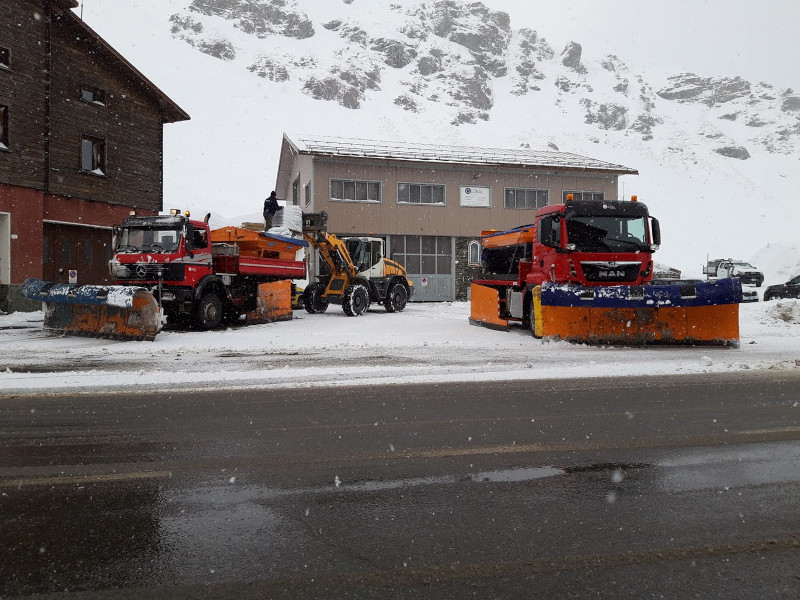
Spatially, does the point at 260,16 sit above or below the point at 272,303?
above

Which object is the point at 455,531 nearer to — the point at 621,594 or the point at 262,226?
the point at 621,594

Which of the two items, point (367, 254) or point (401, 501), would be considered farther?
point (367, 254)

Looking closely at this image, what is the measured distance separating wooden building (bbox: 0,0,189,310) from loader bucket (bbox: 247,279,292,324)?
5.12 metres

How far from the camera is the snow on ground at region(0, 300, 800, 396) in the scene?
26.5 feet

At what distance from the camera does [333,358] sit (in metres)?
10.3

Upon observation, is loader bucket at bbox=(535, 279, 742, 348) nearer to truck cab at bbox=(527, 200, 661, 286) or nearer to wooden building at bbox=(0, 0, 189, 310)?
truck cab at bbox=(527, 200, 661, 286)

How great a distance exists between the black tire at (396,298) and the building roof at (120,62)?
10134 millimetres

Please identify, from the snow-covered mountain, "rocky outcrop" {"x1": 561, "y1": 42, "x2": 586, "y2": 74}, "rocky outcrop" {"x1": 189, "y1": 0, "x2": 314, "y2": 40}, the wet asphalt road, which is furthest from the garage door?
"rocky outcrop" {"x1": 561, "y1": 42, "x2": 586, "y2": 74}

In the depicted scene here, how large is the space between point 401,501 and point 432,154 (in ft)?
93.8

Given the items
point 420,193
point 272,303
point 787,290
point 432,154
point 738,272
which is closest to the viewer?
point 272,303

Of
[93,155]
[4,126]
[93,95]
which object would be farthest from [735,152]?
[4,126]

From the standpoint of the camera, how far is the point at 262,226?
21953 millimetres

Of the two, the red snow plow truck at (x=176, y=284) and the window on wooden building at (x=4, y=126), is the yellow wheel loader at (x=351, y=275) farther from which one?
the window on wooden building at (x=4, y=126)

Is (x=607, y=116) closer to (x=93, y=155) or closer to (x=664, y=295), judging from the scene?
(x=93, y=155)
